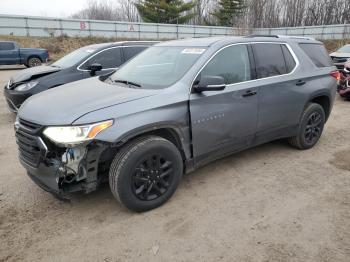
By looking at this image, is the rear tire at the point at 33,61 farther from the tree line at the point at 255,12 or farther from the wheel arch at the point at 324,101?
the tree line at the point at 255,12

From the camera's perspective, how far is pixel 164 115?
3.14m

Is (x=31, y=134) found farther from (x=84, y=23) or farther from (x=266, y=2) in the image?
(x=266, y=2)

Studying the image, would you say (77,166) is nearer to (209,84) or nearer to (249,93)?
(209,84)

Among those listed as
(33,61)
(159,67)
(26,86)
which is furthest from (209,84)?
(33,61)

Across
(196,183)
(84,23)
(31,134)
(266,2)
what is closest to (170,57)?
(196,183)

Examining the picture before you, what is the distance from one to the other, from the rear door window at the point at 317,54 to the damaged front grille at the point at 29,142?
394 centimetres

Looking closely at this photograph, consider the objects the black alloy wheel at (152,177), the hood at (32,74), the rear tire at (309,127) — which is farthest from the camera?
the hood at (32,74)

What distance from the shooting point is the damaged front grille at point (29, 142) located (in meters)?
2.90

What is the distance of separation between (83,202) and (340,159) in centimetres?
373

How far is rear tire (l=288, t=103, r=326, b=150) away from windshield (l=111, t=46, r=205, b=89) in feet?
7.04

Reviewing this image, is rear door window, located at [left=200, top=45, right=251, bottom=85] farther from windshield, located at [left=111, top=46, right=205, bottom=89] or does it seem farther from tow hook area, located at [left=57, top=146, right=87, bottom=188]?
Result: tow hook area, located at [left=57, top=146, right=87, bottom=188]

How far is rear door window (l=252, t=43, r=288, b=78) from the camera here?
4.04 metres

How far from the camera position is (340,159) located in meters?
Result: 4.62

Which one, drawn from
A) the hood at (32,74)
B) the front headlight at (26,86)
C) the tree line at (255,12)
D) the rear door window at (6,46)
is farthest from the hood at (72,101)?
the tree line at (255,12)
